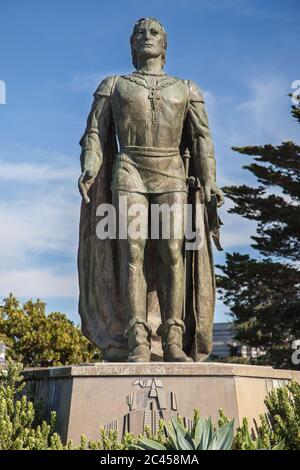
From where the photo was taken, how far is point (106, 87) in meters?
7.62

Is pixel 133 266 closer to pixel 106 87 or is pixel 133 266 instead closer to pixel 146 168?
pixel 146 168

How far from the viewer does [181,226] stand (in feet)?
23.9

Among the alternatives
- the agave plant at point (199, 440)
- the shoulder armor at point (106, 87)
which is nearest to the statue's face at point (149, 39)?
the shoulder armor at point (106, 87)

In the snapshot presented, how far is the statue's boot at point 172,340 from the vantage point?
677 centimetres

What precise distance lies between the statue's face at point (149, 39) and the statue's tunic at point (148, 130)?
26cm

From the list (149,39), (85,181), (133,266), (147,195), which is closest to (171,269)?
(133,266)

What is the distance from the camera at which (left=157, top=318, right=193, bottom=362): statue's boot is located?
267 inches

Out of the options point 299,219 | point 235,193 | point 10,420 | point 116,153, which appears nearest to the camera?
point 10,420

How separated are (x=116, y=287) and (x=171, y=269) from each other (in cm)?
69

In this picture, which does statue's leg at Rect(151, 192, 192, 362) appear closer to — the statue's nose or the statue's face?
the statue's face
